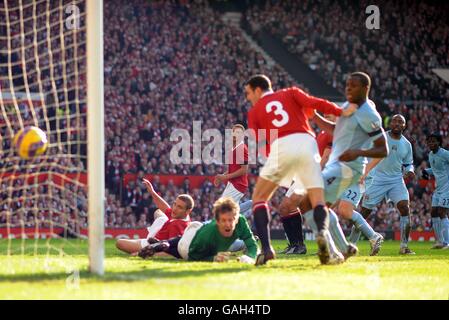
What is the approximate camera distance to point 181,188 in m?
26.1

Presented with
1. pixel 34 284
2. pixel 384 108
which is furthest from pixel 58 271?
pixel 384 108

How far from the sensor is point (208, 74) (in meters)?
32.0

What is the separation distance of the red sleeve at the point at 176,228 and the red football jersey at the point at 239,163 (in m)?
2.76

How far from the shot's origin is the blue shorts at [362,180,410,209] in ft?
51.0

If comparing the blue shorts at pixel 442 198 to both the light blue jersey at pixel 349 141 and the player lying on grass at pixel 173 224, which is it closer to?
the player lying on grass at pixel 173 224

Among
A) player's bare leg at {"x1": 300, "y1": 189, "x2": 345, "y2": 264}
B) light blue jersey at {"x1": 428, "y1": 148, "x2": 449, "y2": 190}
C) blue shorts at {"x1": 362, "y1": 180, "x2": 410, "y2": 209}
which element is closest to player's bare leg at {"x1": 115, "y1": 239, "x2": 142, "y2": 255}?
player's bare leg at {"x1": 300, "y1": 189, "x2": 345, "y2": 264}

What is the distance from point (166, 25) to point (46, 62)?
23.4ft

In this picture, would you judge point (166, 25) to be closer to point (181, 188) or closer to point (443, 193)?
point (181, 188)

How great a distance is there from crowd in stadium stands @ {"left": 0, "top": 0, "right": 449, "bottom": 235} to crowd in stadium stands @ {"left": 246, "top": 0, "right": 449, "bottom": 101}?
49mm

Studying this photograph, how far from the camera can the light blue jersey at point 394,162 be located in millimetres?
15664

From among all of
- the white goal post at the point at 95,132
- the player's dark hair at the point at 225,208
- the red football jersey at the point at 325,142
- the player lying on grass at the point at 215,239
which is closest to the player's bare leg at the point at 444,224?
the red football jersey at the point at 325,142

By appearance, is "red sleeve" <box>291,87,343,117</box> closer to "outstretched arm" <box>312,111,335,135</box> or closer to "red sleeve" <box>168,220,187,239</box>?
"outstretched arm" <box>312,111,335,135</box>

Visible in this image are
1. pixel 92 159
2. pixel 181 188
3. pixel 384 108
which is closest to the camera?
pixel 92 159

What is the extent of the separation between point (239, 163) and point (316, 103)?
5.14 m
